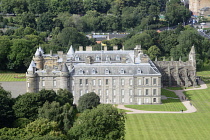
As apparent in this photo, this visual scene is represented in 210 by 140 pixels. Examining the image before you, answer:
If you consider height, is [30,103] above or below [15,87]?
above

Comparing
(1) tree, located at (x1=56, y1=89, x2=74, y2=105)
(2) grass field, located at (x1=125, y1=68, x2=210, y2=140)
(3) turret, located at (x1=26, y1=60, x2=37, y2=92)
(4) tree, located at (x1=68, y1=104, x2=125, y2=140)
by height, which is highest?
(3) turret, located at (x1=26, y1=60, x2=37, y2=92)

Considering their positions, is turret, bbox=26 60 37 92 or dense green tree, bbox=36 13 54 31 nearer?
turret, bbox=26 60 37 92

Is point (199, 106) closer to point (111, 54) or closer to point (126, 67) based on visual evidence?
point (126, 67)

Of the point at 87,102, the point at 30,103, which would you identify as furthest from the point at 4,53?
the point at 30,103

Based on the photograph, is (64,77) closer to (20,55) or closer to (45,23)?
(20,55)

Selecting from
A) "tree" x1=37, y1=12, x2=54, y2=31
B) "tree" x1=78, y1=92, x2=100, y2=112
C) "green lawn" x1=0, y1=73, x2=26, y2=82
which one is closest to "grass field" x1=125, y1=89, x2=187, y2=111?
"tree" x1=78, y1=92, x2=100, y2=112

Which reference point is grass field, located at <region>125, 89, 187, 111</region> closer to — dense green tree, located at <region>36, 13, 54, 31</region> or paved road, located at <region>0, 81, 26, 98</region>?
paved road, located at <region>0, 81, 26, 98</region>

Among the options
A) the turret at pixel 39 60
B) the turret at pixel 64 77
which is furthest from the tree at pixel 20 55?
the turret at pixel 64 77
